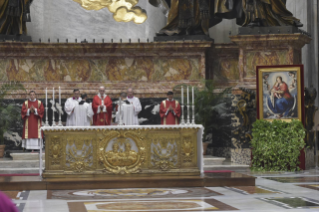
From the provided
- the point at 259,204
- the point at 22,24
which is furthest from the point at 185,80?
the point at 259,204

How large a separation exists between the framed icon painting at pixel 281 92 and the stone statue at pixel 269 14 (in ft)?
7.10

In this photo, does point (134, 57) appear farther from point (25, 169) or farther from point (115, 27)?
point (25, 169)

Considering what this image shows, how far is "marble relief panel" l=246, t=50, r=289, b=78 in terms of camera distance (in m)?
14.3

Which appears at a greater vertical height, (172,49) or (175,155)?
(172,49)

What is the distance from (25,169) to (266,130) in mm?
5762

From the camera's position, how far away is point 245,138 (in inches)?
556

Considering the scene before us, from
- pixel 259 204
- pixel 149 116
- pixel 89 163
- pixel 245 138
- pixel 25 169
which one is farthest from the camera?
pixel 149 116

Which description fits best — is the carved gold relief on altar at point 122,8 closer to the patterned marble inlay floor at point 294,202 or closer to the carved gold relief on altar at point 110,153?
the carved gold relief on altar at point 110,153

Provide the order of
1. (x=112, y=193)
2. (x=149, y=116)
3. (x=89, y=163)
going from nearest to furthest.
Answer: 1. (x=112, y=193)
2. (x=89, y=163)
3. (x=149, y=116)

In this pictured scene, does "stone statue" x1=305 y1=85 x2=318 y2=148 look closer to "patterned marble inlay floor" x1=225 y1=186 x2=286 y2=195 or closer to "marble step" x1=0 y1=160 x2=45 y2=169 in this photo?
"patterned marble inlay floor" x1=225 y1=186 x2=286 y2=195

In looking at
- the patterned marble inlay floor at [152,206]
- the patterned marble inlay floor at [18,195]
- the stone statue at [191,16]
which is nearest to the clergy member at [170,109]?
the stone statue at [191,16]

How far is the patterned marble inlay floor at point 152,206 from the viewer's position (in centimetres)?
651

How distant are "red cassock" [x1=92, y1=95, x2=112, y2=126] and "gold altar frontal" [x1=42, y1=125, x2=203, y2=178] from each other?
3.04 meters

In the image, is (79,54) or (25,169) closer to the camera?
(25,169)
